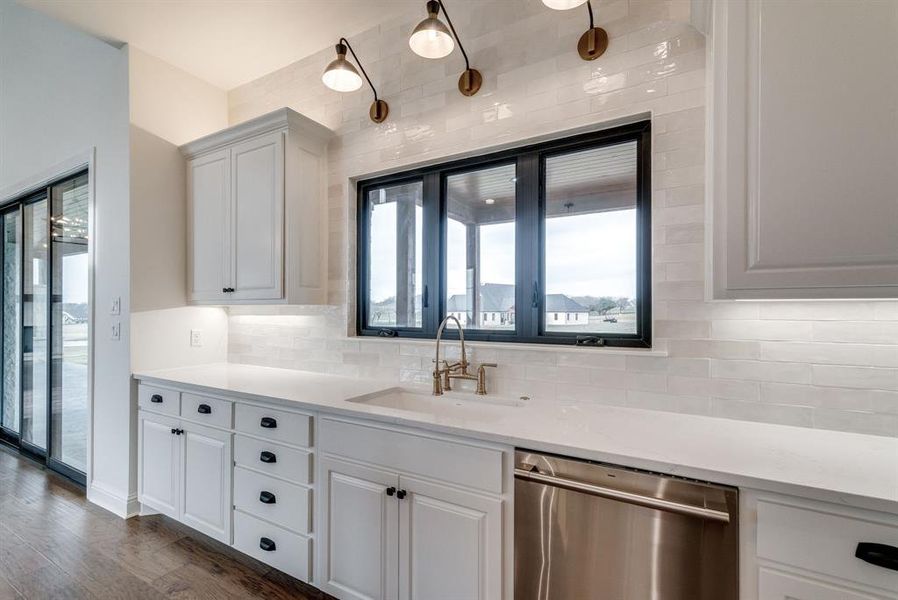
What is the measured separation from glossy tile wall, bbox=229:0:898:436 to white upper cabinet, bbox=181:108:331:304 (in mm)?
163

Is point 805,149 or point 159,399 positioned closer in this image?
point 805,149

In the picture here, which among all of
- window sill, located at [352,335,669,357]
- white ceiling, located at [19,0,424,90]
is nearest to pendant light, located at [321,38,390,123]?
white ceiling, located at [19,0,424,90]

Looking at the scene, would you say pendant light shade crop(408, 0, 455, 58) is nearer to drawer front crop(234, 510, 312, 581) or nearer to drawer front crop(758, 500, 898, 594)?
drawer front crop(758, 500, 898, 594)

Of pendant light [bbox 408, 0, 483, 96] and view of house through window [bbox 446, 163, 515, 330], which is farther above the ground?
pendant light [bbox 408, 0, 483, 96]

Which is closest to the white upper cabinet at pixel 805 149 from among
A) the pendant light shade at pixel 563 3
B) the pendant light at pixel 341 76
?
the pendant light shade at pixel 563 3

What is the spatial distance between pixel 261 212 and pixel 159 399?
1268 millimetres

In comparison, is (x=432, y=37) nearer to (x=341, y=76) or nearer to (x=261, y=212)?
(x=341, y=76)

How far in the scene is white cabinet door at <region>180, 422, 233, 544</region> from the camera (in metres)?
2.19

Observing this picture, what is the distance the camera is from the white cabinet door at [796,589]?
1050mm

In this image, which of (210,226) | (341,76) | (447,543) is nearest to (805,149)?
(447,543)

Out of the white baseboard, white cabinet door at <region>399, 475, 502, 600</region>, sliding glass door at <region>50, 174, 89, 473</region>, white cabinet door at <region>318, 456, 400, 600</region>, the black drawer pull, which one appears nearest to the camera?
the black drawer pull

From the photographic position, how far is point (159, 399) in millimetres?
2504

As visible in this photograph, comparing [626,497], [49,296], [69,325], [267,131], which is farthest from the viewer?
[49,296]

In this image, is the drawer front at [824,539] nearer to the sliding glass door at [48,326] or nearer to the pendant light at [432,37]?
the pendant light at [432,37]
